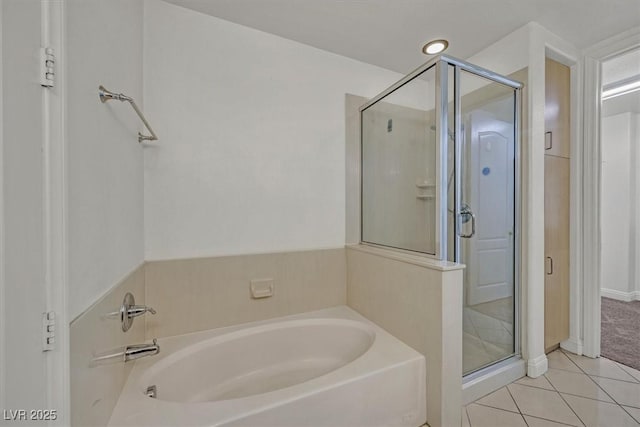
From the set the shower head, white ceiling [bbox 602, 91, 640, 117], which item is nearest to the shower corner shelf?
the shower head

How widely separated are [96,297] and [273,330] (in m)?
1.08

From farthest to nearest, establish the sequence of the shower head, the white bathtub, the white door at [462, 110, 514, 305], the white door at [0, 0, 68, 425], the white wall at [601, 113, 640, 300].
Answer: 1. the white wall at [601, 113, 640, 300]
2. the white door at [462, 110, 514, 305]
3. the white bathtub
4. the shower head
5. the white door at [0, 0, 68, 425]

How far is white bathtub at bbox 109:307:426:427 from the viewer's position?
0.97 meters

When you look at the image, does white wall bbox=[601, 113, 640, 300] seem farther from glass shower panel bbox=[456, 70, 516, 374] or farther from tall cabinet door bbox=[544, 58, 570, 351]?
glass shower panel bbox=[456, 70, 516, 374]

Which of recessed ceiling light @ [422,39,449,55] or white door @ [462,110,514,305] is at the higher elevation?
recessed ceiling light @ [422,39,449,55]

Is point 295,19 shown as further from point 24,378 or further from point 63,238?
point 24,378

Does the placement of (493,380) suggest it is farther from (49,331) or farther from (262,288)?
(49,331)

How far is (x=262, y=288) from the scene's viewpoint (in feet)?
5.74

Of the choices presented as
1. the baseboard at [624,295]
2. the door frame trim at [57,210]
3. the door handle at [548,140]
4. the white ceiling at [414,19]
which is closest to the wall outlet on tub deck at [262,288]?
the door frame trim at [57,210]

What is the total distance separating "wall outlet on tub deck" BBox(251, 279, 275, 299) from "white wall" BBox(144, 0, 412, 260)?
22 cm

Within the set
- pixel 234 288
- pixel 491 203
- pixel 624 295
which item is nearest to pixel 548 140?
pixel 491 203

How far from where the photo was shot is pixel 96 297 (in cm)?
81

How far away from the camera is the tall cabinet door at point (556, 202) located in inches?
74.5

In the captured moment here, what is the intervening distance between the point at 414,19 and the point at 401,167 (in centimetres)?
97
